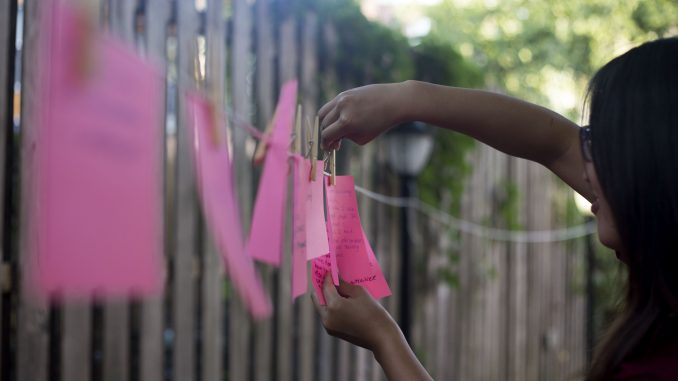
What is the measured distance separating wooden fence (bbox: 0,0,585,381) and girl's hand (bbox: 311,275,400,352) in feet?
1.20

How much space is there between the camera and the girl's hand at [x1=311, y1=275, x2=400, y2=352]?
977 mm

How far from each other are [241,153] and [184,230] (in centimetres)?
38

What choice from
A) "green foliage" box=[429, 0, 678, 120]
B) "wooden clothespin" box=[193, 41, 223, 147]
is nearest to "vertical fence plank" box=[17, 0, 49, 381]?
"wooden clothespin" box=[193, 41, 223, 147]

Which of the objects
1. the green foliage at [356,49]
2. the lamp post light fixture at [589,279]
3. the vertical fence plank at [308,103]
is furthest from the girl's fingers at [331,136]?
the lamp post light fixture at [589,279]

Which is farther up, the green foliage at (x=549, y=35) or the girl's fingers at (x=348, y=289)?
the green foliage at (x=549, y=35)

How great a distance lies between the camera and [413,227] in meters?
3.65

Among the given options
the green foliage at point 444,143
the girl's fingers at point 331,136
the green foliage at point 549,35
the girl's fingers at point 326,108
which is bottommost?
the girl's fingers at point 331,136

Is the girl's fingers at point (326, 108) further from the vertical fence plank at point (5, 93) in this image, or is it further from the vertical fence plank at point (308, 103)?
the vertical fence plank at point (308, 103)

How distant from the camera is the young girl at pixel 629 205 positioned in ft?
2.81

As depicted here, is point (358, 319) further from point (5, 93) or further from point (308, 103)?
point (308, 103)

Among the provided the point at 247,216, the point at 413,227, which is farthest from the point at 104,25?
the point at 413,227

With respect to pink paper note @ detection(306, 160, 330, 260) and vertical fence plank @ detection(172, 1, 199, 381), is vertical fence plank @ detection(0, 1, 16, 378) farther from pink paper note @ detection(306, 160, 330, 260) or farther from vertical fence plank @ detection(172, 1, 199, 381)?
pink paper note @ detection(306, 160, 330, 260)

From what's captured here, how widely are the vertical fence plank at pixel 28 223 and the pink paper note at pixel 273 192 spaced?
0.55 metres

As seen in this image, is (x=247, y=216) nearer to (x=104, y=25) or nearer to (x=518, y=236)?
(x=104, y=25)
